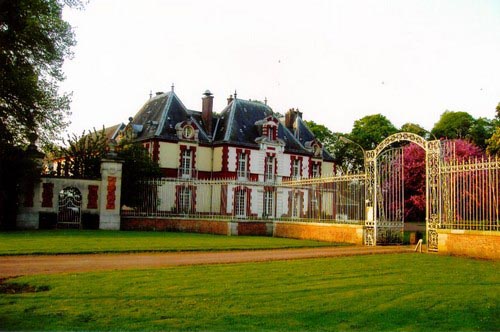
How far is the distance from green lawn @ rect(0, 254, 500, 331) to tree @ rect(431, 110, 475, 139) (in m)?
48.0

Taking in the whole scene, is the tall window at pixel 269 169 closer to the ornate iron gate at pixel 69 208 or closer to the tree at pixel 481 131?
the tree at pixel 481 131

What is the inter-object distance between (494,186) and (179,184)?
18.5 metres

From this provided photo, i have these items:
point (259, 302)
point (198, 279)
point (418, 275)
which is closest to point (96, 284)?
point (198, 279)

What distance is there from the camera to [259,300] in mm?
8555

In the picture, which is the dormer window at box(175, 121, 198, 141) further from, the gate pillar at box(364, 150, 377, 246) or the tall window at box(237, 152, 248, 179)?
the gate pillar at box(364, 150, 377, 246)

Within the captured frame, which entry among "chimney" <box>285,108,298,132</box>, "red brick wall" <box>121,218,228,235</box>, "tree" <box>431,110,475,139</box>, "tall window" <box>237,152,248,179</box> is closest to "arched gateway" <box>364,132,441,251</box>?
"red brick wall" <box>121,218,228,235</box>

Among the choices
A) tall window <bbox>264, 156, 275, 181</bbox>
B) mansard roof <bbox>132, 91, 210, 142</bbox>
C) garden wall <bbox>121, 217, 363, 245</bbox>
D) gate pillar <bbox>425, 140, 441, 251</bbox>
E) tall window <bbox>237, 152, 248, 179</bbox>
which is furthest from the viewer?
tall window <bbox>264, 156, 275, 181</bbox>

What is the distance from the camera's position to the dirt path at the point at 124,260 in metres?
12.2

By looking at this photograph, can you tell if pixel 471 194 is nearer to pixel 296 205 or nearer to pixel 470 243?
pixel 470 243

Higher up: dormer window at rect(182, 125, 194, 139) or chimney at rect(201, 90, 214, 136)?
chimney at rect(201, 90, 214, 136)

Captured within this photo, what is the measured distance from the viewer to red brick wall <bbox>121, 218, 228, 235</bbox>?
1149 inches

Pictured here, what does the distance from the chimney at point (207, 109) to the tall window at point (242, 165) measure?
3.51 meters

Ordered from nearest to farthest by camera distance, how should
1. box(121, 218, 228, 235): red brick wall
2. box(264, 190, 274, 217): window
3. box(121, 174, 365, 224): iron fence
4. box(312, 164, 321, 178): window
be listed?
box(121, 174, 365, 224): iron fence → box(121, 218, 228, 235): red brick wall → box(264, 190, 274, 217): window → box(312, 164, 321, 178): window

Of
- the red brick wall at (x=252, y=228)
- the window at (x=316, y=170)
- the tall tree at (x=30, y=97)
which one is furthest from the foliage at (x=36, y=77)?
the window at (x=316, y=170)
